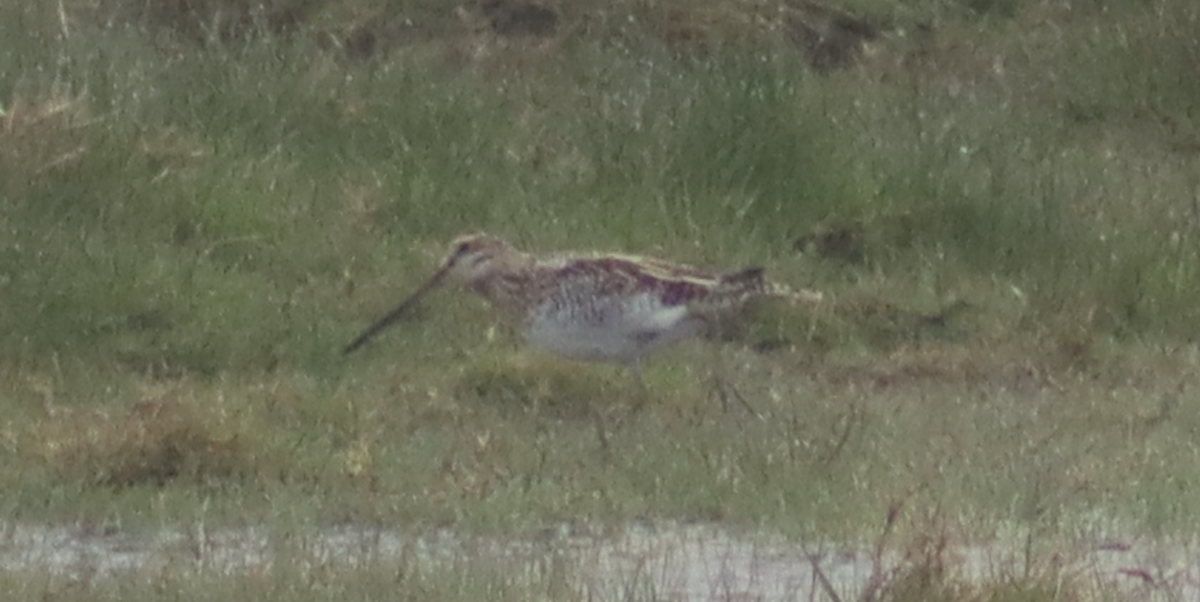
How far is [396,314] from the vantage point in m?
11.8

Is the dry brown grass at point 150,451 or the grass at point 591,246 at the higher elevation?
the dry brown grass at point 150,451

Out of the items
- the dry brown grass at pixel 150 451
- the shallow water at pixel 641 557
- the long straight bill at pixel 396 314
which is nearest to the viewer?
the shallow water at pixel 641 557

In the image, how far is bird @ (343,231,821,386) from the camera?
1058cm

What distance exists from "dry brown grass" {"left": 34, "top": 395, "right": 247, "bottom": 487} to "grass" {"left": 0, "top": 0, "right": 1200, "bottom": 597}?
15 millimetres

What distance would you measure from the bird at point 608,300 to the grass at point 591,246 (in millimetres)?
259

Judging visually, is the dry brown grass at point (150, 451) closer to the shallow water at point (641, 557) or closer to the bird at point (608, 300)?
the shallow water at point (641, 557)

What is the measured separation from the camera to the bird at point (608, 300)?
10.6 meters

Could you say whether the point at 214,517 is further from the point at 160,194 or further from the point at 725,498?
the point at 160,194

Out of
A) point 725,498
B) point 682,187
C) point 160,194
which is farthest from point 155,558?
point 682,187

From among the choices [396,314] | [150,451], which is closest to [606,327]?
[396,314]

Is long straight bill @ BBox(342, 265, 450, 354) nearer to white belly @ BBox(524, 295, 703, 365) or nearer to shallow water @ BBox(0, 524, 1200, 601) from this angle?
white belly @ BBox(524, 295, 703, 365)

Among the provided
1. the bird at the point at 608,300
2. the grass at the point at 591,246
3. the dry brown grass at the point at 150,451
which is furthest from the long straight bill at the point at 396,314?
the dry brown grass at the point at 150,451

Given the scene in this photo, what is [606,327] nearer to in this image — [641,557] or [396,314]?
[396,314]

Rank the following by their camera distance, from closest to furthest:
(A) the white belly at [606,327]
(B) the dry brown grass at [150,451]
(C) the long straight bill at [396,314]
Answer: (B) the dry brown grass at [150,451]
(A) the white belly at [606,327]
(C) the long straight bill at [396,314]
